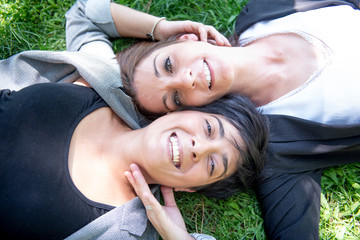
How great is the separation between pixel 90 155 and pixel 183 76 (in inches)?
35.3

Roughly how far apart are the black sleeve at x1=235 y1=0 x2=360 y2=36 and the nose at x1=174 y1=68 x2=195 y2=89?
3.34ft

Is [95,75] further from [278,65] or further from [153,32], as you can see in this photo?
[278,65]

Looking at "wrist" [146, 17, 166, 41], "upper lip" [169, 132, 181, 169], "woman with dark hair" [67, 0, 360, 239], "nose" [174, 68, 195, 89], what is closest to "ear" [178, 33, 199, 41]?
"woman with dark hair" [67, 0, 360, 239]

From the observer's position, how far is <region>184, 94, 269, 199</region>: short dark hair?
2.32 metres

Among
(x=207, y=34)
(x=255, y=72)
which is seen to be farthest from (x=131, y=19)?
(x=255, y=72)

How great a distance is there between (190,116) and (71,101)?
88cm

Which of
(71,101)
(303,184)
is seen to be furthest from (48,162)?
(303,184)

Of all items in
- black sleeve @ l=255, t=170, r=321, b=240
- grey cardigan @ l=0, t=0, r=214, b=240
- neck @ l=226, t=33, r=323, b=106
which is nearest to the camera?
grey cardigan @ l=0, t=0, r=214, b=240

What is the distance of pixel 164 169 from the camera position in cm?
219

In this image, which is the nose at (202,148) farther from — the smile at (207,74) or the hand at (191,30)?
the hand at (191,30)

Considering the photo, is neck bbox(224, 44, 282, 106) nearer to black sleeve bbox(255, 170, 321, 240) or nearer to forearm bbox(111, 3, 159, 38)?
black sleeve bbox(255, 170, 321, 240)

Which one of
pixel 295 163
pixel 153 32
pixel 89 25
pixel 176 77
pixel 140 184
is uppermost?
pixel 89 25

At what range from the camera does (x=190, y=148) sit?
2.13 m

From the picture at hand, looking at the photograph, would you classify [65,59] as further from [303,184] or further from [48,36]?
[303,184]
